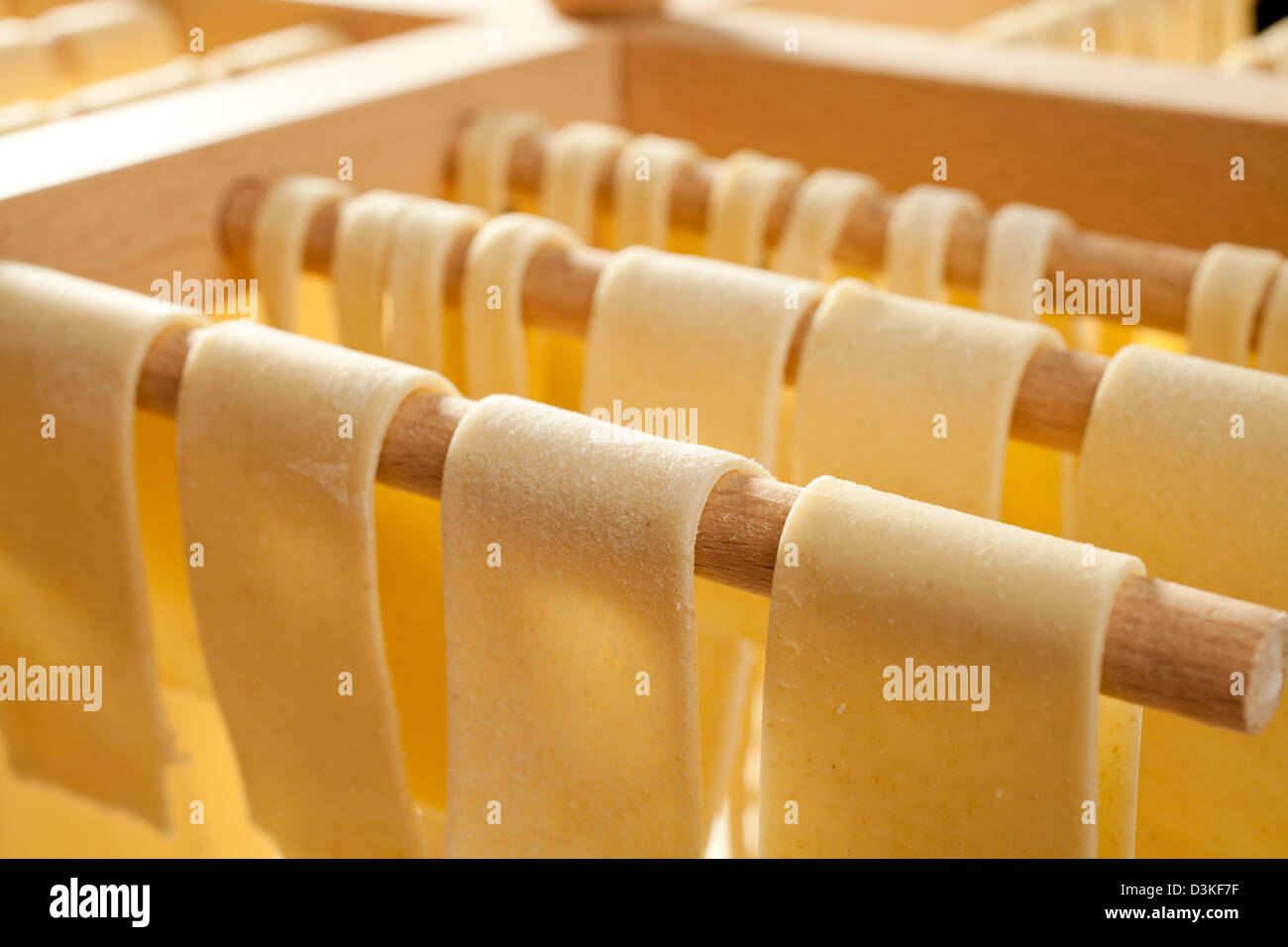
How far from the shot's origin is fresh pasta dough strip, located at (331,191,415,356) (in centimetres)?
73

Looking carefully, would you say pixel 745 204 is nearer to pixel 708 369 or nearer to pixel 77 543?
pixel 708 369

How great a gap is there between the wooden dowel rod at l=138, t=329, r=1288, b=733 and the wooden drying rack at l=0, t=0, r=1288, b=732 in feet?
0.45

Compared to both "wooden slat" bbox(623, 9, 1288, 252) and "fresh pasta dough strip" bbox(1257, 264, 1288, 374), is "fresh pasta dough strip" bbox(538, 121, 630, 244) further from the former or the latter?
"fresh pasta dough strip" bbox(1257, 264, 1288, 374)

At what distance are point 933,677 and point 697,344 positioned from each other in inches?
10.2

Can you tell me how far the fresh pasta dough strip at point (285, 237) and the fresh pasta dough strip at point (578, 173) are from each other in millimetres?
152

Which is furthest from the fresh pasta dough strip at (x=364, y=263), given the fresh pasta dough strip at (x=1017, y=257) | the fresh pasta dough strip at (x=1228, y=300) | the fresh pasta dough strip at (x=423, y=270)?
the fresh pasta dough strip at (x=1228, y=300)

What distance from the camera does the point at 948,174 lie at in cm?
94

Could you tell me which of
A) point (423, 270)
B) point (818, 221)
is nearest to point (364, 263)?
point (423, 270)

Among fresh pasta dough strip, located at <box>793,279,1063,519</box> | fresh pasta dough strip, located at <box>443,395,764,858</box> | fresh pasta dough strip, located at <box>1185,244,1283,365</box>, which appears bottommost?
fresh pasta dough strip, located at <box>443,395,764,858</box>

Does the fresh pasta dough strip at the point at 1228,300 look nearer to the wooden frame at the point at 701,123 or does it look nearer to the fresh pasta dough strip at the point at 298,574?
the wooden frame at the point at 701,123

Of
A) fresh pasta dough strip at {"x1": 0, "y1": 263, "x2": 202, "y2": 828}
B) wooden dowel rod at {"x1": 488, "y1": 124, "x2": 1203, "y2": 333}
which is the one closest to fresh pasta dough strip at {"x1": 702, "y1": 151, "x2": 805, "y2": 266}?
wooden dowel rod at {"x1": 488, "y1": 124, "x2": 1203, "y2": 333}

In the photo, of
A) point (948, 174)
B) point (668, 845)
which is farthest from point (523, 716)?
point (948, 174)

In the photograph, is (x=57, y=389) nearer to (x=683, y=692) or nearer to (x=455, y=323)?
(x=455, y=323)

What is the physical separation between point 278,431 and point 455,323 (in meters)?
0.26
